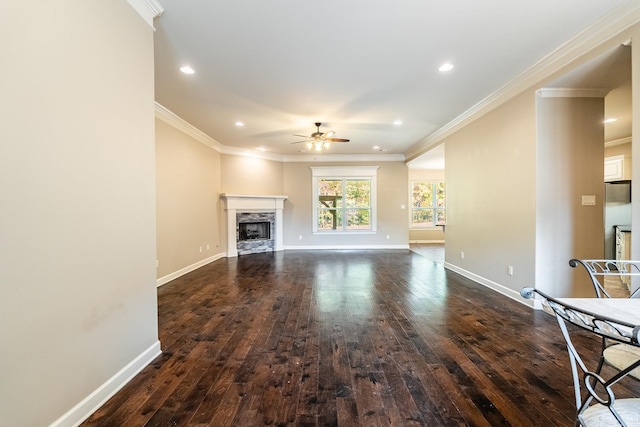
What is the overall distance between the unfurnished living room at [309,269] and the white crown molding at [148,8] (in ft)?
0.06

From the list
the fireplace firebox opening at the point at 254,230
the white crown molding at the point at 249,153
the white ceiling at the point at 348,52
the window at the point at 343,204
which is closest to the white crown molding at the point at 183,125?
the white crown molding at the point at 249,153

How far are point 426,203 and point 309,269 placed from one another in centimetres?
596

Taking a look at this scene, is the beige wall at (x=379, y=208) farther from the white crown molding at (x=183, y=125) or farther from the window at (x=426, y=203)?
the white crown molding at (x=183, y=125)

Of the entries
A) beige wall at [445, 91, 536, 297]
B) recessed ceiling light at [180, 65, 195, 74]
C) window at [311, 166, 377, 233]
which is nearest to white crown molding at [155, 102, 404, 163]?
window at [311, 166, 377, 233]

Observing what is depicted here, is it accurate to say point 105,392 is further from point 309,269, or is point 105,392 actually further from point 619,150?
point 619,150

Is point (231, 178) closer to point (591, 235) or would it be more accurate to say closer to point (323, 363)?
point (323, 363)

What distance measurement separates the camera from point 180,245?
4887mm

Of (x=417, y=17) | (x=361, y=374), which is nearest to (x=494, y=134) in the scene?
(x=417, y=17)

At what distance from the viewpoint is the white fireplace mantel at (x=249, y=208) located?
269 inches

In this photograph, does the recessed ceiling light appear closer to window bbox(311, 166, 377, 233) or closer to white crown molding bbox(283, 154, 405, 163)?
white crown molding bbox(283, 154, 405, 163)

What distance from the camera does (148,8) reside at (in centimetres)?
207

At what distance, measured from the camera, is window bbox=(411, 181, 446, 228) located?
9586 millimetres

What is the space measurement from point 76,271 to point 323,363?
5.55ft

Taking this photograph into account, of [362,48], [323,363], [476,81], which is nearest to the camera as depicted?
[323,363]
